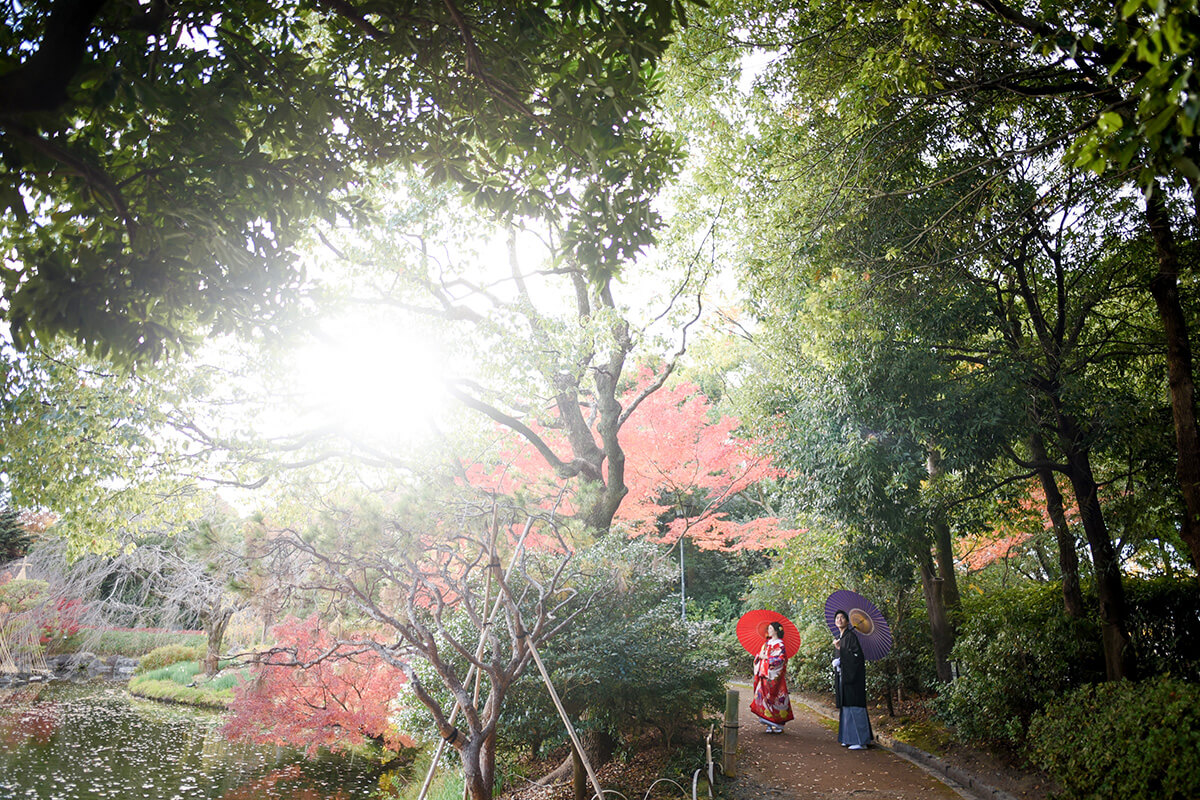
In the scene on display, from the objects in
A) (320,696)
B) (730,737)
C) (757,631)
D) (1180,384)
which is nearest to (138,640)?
(320,696)

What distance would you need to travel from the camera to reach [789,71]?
6809mm

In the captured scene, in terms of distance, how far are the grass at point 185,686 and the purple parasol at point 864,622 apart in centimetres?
1259

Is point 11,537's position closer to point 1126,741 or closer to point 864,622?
point 864,622

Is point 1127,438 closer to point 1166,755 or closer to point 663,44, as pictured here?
point 1166,755

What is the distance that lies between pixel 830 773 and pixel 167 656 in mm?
18042

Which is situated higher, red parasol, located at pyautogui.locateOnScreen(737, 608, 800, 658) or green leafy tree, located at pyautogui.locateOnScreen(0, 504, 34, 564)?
red parasol, located at pyautogui.locateOnScreen(737, 608, 800, 658)

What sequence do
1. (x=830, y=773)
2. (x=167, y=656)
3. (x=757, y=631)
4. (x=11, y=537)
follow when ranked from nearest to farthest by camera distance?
(x=830, y=773)
(x=757, y=631)
(x=167, y=656)
(x=11, y=537)

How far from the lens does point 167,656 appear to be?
18.2 metres

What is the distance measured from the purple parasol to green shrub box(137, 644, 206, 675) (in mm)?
16667

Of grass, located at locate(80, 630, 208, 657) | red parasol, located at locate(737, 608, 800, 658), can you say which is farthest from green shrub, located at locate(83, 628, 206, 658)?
red parasol, located at locate(737, 608, 800, 658)

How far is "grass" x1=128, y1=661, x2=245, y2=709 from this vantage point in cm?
1523

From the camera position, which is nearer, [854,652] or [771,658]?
[854,652]

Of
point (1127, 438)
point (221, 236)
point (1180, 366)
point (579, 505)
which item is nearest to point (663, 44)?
point (221, 236)

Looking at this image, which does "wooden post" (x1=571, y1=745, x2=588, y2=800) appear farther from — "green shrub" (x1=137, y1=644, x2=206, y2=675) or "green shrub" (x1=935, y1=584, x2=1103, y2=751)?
"green shrub" (x1=137, y1=644, x2=206, y2=675)
